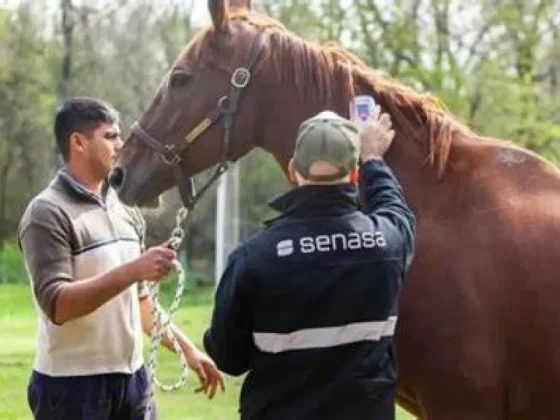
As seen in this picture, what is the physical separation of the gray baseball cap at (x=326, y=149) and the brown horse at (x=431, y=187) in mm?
871

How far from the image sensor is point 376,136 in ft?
13.5

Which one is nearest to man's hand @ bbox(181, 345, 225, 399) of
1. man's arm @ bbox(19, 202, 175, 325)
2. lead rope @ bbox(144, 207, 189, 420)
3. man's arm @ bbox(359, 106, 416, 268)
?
lead rope @ bbox(144, 207, 189, 420)

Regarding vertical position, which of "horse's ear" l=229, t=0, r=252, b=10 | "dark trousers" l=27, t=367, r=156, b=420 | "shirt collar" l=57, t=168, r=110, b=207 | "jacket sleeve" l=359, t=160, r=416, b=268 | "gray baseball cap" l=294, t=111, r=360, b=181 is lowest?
"dark trousers" l=27, t=367, r=156, b=420

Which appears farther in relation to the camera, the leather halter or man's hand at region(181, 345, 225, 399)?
man's hand at region(181, 345, 225, 399)

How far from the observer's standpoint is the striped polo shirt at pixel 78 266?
4.14 m

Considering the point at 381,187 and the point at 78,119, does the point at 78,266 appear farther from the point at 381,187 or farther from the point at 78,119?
the point at 381,187

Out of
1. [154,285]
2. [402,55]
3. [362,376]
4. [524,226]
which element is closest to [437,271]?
[524,226]

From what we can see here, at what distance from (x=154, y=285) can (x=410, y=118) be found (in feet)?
3.82

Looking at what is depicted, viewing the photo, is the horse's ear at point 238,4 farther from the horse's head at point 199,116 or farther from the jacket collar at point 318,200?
the jacket collar at point 318,200

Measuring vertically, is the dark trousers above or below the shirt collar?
below

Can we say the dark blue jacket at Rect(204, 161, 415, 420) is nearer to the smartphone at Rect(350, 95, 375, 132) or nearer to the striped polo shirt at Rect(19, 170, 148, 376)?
the smartphone at Rect(350, 95, 375, 132)

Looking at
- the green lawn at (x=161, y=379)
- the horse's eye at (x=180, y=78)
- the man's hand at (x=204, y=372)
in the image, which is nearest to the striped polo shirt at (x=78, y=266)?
the man's hand at (x=204, y=372)

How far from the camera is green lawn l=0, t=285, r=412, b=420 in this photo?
978cm

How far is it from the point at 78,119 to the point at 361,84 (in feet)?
3.43
